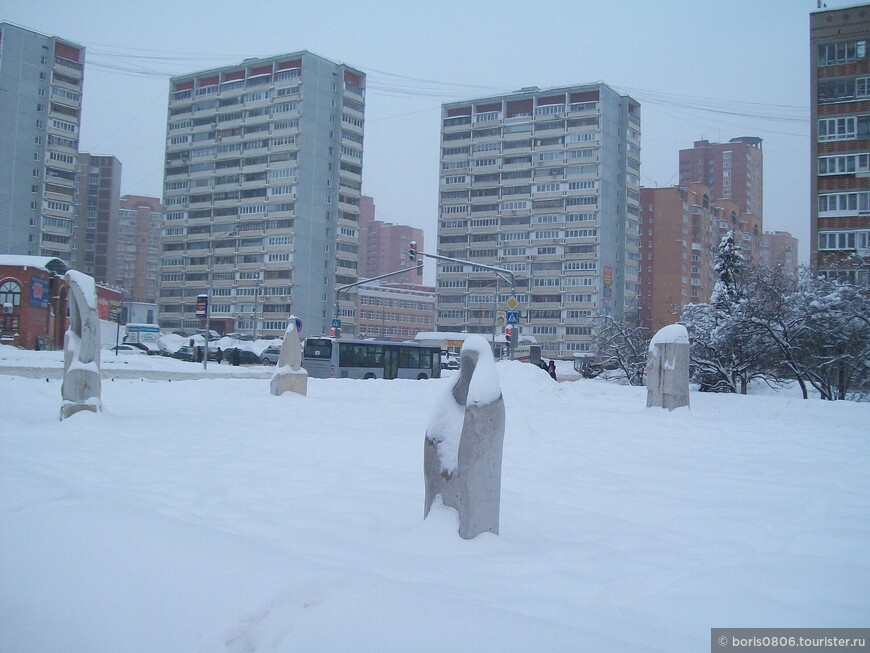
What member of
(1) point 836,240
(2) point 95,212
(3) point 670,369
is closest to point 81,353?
(3) point 670,369

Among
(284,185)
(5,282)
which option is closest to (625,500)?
(5,282)

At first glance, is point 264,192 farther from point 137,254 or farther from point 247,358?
point 137,254

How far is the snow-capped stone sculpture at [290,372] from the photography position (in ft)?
63.1

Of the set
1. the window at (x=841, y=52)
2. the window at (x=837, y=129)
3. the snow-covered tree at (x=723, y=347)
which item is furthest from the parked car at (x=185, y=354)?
the window at (x=841, y=52)

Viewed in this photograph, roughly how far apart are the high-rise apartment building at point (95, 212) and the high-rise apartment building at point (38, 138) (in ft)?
134

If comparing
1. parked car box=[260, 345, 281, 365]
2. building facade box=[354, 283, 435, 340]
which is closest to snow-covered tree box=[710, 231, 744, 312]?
parked car box=[260, 345, 281, 365]

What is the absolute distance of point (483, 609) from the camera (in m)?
3.50

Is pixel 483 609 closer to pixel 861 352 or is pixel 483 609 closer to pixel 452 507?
pixel 452 507

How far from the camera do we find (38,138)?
83875 millimetres

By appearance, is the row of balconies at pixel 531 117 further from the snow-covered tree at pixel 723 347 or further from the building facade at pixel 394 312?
the snow-covered tree at pixel 723 347

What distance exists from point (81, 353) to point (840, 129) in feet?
155

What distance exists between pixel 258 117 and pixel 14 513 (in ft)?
297

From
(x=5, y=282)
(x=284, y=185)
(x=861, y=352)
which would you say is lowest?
(x=861, y=352)

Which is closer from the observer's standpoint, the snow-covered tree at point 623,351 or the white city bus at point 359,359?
the snow-covered tree at point 623,351
